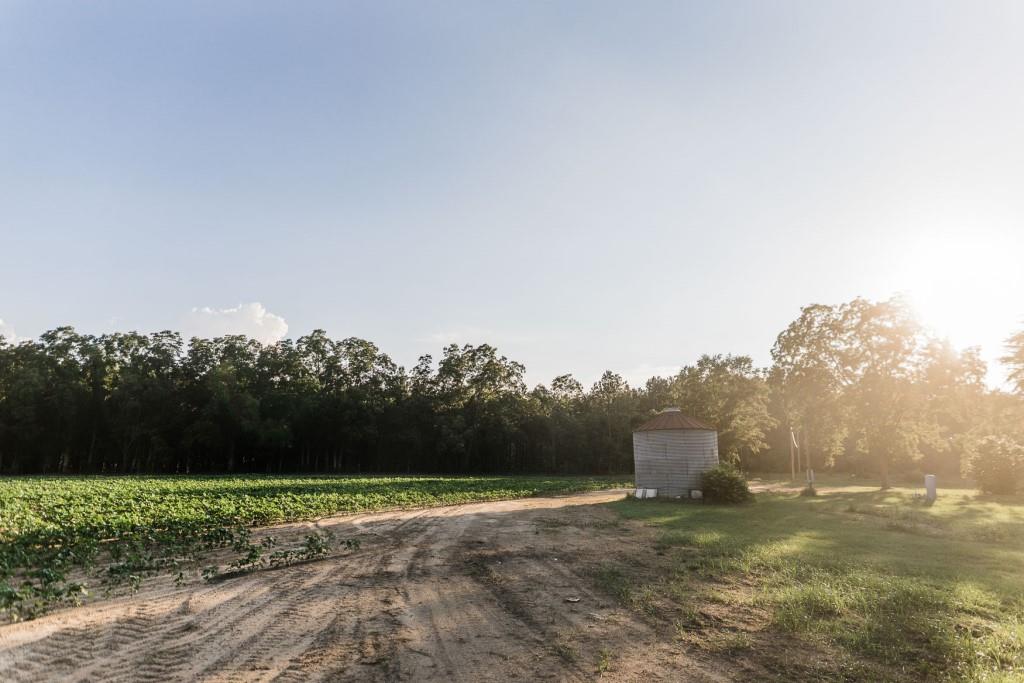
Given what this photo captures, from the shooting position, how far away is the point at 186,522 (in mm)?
18750

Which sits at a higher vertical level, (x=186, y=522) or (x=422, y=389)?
(x=422, y=389)

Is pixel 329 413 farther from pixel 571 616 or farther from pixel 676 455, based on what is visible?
pixel 571 616

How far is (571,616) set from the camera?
9.08m

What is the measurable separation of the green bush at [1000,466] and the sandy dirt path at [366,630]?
3480 cm

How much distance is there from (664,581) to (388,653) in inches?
264

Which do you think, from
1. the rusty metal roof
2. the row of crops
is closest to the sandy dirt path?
the row of crops

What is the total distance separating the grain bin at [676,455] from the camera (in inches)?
1201

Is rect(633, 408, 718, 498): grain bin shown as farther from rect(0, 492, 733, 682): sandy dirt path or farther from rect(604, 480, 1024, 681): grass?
rect(0, 492, 733, 682): sandy dirt path

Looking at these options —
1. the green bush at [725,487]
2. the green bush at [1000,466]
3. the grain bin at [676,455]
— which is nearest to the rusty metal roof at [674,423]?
the grain bin at [676,455]

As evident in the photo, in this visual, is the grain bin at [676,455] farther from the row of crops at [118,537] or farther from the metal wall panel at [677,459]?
the row of crops at [118,537]

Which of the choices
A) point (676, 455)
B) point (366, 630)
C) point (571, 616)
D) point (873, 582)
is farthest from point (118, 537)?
point (676, 455)

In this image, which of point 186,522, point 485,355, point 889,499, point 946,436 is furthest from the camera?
point 485,355

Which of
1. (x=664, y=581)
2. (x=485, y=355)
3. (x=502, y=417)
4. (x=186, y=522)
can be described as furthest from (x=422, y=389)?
(x=664, y=581)

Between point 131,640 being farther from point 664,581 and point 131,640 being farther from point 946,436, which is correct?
point 946,436
